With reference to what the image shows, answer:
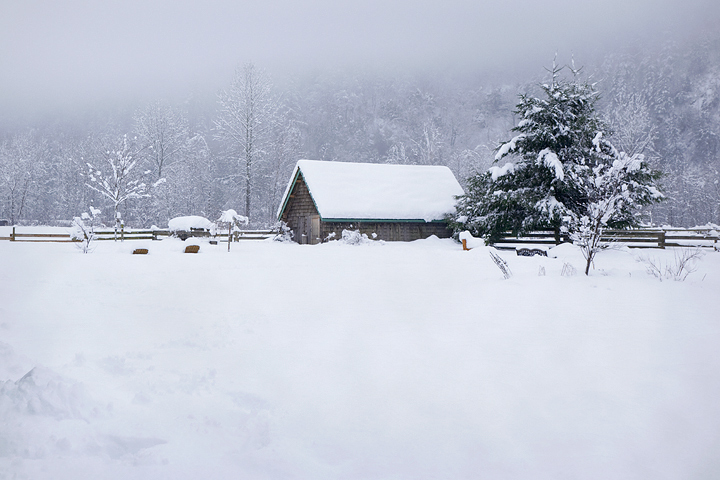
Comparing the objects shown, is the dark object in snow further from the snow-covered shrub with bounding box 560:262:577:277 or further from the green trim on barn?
the snow-covered shrub with bounding box 560:262:577:277

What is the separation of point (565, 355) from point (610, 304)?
272 centimetres

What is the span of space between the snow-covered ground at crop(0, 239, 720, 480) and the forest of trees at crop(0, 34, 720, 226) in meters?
24.6

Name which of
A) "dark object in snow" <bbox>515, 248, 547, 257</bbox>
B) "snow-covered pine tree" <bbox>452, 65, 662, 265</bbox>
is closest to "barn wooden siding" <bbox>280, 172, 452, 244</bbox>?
"snow-covered pine tree" <bbox>452, 65, 662, 265</bbox>

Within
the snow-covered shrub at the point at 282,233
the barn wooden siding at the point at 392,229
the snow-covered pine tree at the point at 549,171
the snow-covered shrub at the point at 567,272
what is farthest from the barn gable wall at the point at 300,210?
the snow-covered shrub at the point at 567,272

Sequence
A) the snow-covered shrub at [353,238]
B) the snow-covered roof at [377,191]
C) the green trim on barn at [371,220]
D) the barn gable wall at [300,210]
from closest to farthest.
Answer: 1. the snow-covered shrub at [353,238]
2. the green trim on barn at [371,220]
3. the snow-covered roof at [377,191]
4. the barn gable wall at [300,210]

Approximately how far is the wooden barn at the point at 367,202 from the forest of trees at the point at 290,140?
9759 millimetres

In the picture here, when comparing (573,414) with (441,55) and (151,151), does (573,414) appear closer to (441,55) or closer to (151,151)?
(151,151)

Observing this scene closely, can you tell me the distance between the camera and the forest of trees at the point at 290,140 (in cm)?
4141

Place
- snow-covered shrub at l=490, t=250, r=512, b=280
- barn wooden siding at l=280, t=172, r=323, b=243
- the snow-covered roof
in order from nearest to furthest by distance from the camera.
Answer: snow-covered shrub at l=490, t=250, r=512, b=280 → the snow-covered roof → barn wooden siding at l=280, t=172, r=323, b=243

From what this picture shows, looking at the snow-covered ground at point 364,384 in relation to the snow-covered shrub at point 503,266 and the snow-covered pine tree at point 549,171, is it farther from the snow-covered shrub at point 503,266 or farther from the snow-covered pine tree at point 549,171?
the snow-covered pine tree at point 549,171

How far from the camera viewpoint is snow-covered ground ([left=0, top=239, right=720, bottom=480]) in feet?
11.5

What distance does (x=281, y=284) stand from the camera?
10.6 m

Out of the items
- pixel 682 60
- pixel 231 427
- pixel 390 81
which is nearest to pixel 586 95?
pixel 231 427

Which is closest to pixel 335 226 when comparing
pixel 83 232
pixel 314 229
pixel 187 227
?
pixel 314 229
